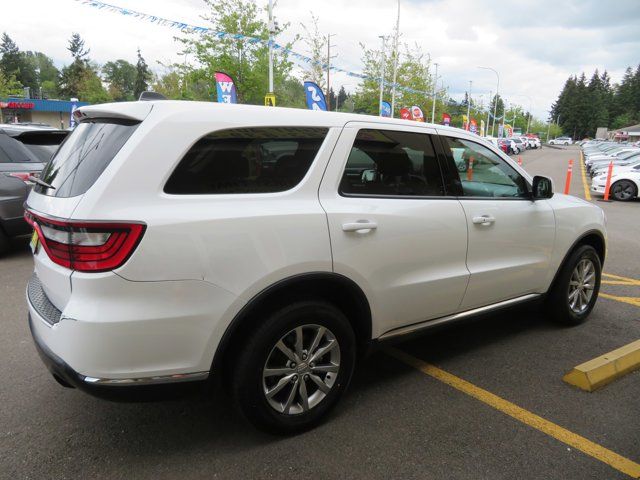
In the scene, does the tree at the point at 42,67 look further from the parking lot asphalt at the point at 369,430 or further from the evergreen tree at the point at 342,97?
the parking lot asphalt at the point at 369,430

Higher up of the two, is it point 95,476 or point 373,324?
point 373,324

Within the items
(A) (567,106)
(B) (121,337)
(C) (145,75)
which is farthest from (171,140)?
(A) (567,106)

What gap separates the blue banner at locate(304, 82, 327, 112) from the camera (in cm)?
1736

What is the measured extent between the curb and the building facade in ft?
184

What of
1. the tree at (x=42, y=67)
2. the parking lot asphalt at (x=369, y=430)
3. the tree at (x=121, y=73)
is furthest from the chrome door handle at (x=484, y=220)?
the tree at (x=42, y=67)

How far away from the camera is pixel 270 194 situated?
247cm

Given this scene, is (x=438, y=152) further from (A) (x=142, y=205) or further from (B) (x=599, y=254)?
(B) (x=599, y=254)

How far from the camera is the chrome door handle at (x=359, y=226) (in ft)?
8.64

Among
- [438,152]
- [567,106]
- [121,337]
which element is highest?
[567,106]

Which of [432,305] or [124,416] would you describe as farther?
[432,305]

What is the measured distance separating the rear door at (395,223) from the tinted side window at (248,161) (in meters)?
0.19

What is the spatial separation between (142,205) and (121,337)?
0.58 m

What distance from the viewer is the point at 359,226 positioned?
8.80ft

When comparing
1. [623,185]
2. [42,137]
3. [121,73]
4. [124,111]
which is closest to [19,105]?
[42,137]
